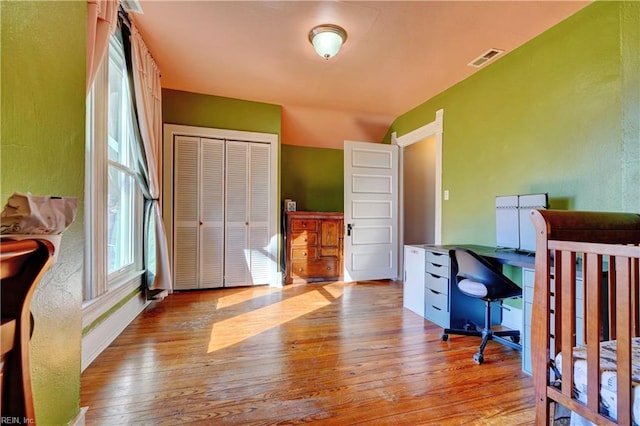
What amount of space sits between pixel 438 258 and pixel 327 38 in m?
2.15

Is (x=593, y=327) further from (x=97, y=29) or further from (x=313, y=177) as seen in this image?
(x=313, y=177)

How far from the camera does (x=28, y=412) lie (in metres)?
0.65

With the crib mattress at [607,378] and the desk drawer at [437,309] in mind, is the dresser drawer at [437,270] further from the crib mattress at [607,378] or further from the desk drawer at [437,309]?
the crib mattress at [607,378]

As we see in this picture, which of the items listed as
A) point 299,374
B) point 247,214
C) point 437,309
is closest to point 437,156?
point 437,309

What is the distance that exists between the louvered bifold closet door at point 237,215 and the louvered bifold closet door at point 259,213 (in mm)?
67

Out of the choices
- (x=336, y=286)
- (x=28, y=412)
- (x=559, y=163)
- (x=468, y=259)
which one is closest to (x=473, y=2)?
(x=559, y=163)

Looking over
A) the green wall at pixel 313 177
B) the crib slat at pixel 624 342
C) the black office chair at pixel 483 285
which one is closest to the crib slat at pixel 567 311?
the crib slat at pixel 624 342

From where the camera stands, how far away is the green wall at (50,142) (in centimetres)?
92

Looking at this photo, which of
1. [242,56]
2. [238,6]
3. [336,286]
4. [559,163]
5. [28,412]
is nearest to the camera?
[28,412]

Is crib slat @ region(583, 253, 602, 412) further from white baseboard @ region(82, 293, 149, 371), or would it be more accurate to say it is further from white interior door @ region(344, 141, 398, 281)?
white interior door @ region(344, 141, 398, 281)

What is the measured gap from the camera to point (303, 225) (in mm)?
4215

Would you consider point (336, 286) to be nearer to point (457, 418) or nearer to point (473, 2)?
point (457, 418)

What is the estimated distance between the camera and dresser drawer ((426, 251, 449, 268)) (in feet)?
8.41

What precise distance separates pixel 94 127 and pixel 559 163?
3.47m
